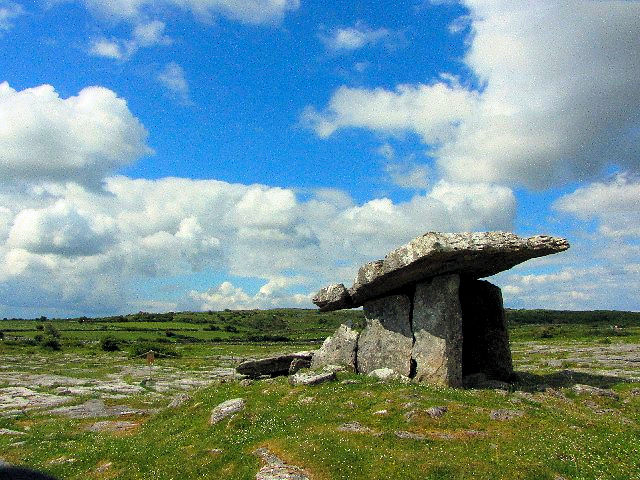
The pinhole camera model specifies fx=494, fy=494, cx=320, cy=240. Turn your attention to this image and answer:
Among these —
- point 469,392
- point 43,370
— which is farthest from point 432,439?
point 43,370

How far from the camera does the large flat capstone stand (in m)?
25.4

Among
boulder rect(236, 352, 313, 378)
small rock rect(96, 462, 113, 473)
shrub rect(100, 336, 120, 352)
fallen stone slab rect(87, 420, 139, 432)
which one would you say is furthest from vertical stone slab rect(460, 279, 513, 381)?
shrub rect(100, 336, 120, 352)

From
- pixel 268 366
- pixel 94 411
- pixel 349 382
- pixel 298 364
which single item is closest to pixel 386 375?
pixel 349 382

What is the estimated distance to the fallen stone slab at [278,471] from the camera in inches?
605

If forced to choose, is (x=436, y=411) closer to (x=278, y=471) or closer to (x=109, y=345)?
(x=278, y=471)

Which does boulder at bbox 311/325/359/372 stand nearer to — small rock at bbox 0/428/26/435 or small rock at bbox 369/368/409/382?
small rock at bbox 369/368/409/382

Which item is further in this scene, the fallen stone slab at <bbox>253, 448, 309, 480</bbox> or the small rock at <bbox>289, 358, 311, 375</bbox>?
the small rock at <bbox>289, 358, 311, 375</bbox>

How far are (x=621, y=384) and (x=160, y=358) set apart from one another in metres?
68.1

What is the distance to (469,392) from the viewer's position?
24.1 meters

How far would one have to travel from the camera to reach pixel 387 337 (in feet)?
97.1

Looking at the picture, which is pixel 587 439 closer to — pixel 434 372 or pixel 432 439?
pixel 432 439

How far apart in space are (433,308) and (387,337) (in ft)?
11.5

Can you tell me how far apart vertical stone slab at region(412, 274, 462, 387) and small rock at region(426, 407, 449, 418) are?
591cm

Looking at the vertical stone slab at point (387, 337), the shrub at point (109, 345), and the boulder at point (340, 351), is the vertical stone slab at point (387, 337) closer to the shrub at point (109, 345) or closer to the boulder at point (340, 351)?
the boulder at point (340, 351)
